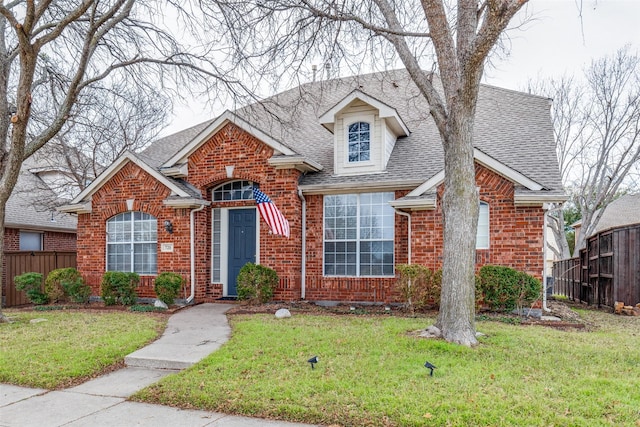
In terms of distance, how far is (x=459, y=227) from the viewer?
6.95 metres

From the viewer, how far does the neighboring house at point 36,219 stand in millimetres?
17250

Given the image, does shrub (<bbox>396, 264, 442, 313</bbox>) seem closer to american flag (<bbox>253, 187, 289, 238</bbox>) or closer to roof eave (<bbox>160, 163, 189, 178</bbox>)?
american flag (<bbox>253, 187, 289, 238</bbox>)

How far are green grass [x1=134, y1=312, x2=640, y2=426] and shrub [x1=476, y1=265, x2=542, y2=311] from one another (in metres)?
1.80

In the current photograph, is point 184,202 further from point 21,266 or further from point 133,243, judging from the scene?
point 21,266

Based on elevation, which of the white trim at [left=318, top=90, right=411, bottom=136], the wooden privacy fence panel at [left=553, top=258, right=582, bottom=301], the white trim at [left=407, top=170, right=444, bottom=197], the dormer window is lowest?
the wooden privacy fence panel at [left=553, top=258, right=582, bottom=301]

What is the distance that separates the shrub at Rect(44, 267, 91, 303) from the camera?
40.3 ft

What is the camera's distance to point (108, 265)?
12977 millimetres

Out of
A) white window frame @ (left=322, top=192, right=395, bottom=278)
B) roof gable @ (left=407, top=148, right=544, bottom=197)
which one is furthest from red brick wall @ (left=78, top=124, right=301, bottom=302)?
roof gable @ (left=407, top=148, right=544, bottom=197)

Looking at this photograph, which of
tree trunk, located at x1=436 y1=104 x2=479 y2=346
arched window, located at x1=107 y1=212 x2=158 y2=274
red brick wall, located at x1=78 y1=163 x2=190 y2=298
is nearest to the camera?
tree trunk, located at x1=436 y1=104 x2=479 y2=346

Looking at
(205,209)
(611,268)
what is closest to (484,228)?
(611,268)

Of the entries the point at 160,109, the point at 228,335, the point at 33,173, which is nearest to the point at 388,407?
the point at 228,335

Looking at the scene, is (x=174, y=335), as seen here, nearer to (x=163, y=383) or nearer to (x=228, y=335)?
(x=228, y=335)

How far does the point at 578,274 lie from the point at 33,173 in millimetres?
22675

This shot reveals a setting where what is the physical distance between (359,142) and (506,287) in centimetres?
497
